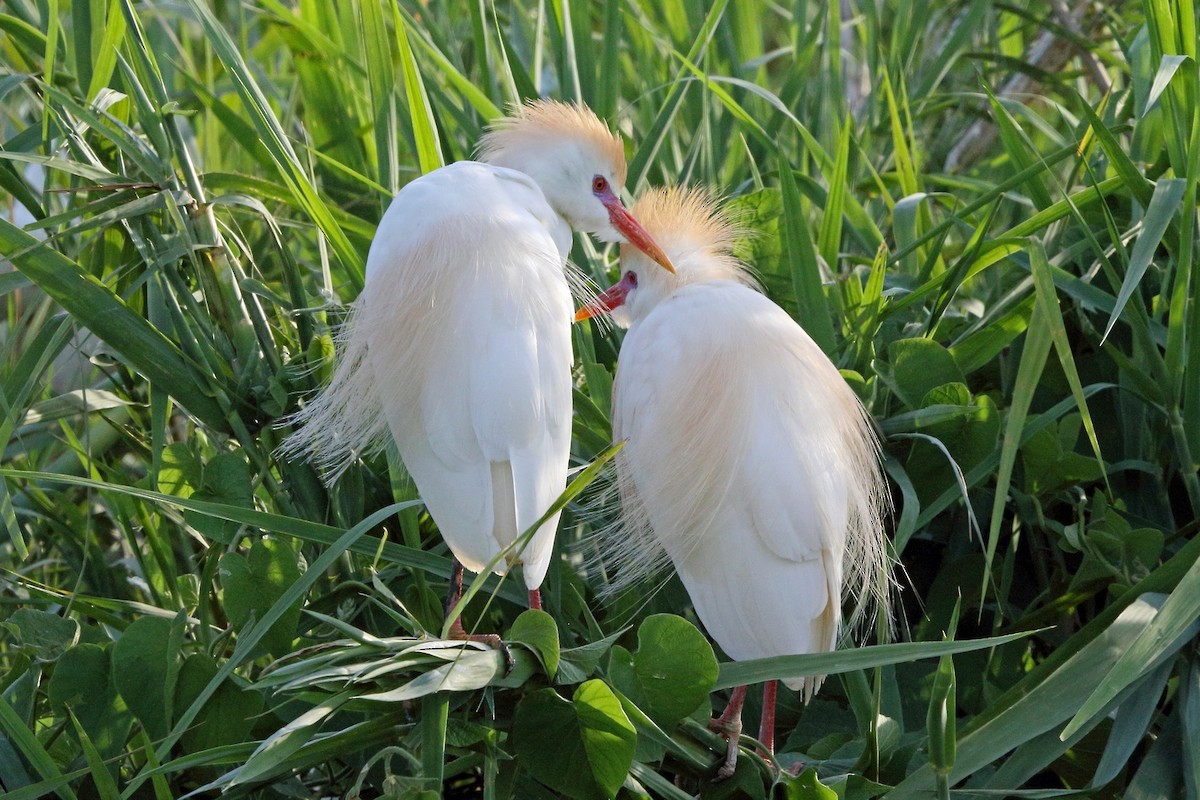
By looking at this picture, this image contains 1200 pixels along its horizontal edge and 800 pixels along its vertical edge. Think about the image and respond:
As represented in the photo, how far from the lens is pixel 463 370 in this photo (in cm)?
109

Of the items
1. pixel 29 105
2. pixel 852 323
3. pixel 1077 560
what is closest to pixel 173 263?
pixel 852 323

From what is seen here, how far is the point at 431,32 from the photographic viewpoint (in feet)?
6.07

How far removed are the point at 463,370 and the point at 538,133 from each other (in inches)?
17.5

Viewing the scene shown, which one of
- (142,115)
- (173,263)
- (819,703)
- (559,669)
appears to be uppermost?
(142,115)

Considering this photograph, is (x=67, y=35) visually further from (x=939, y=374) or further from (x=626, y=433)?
(x=939, y=374)

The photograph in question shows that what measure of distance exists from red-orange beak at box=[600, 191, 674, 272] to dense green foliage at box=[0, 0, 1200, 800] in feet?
0.45

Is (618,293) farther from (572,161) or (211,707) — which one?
(211,707)

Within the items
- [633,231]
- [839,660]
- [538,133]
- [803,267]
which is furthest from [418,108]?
[839,660]

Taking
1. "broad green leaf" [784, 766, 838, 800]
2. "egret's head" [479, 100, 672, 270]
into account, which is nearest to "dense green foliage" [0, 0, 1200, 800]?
"broad green leaf" [784, 766, 838, 800]

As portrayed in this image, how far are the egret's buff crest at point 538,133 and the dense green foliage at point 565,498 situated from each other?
92mm

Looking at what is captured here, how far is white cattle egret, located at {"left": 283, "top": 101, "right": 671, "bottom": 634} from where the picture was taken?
106cm

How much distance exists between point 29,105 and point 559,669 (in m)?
1.73

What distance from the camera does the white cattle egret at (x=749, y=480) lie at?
1156 mm

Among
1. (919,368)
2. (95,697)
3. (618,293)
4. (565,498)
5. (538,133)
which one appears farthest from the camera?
(618,293)
